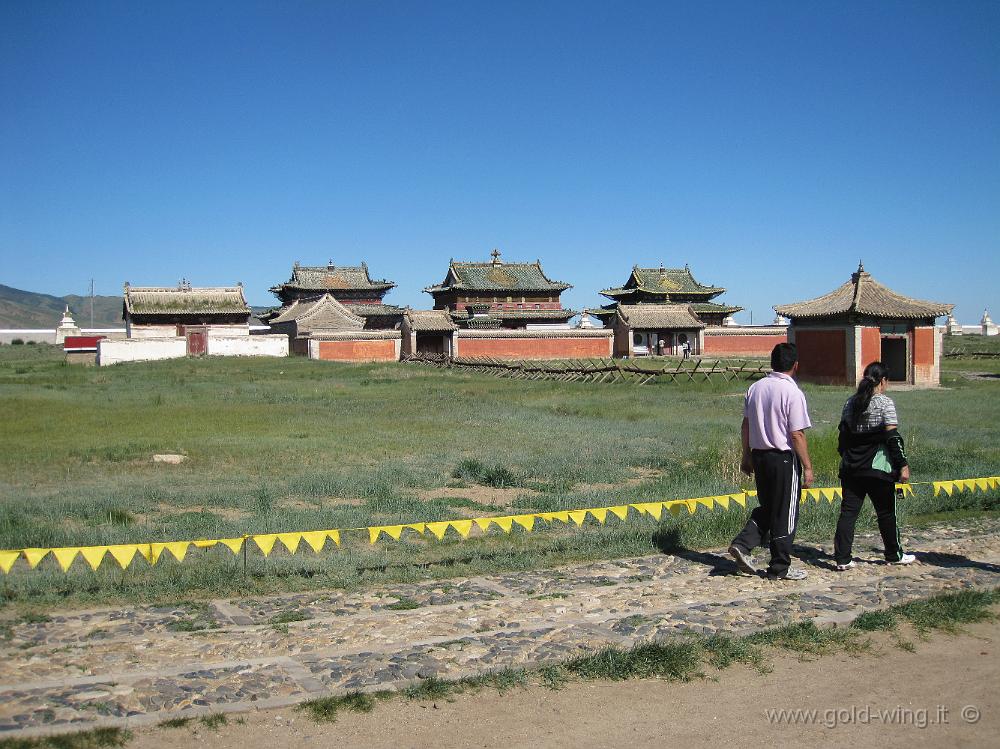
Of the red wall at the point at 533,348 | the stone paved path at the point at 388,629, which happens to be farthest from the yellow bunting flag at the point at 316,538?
the red wall at the point at 533,348

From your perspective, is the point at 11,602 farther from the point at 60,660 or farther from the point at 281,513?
the point at 281,513

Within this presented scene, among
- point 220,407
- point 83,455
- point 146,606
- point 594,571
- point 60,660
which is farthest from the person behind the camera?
point 220,407

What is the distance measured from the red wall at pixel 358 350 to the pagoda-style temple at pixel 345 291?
943 cm

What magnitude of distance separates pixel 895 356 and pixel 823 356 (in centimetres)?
287

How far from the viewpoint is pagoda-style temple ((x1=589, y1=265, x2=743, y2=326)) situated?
210 feet

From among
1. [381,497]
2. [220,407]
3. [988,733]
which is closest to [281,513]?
[381,497]

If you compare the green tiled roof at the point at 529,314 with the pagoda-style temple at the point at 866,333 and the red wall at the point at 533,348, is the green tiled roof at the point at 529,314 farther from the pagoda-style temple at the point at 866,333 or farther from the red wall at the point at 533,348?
the pagoda-style temple at the point at 866,333

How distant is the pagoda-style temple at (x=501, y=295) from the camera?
61219mm

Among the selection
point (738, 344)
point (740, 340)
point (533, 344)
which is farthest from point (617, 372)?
point (740, 340)

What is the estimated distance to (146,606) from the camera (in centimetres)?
636

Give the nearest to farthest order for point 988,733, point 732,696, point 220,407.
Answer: point 988,733 → point 732,696 → point 220,407

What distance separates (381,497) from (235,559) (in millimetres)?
3287

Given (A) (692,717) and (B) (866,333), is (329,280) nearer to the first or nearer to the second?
(B) (866,333)

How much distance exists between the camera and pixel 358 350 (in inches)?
Answer: 2061
